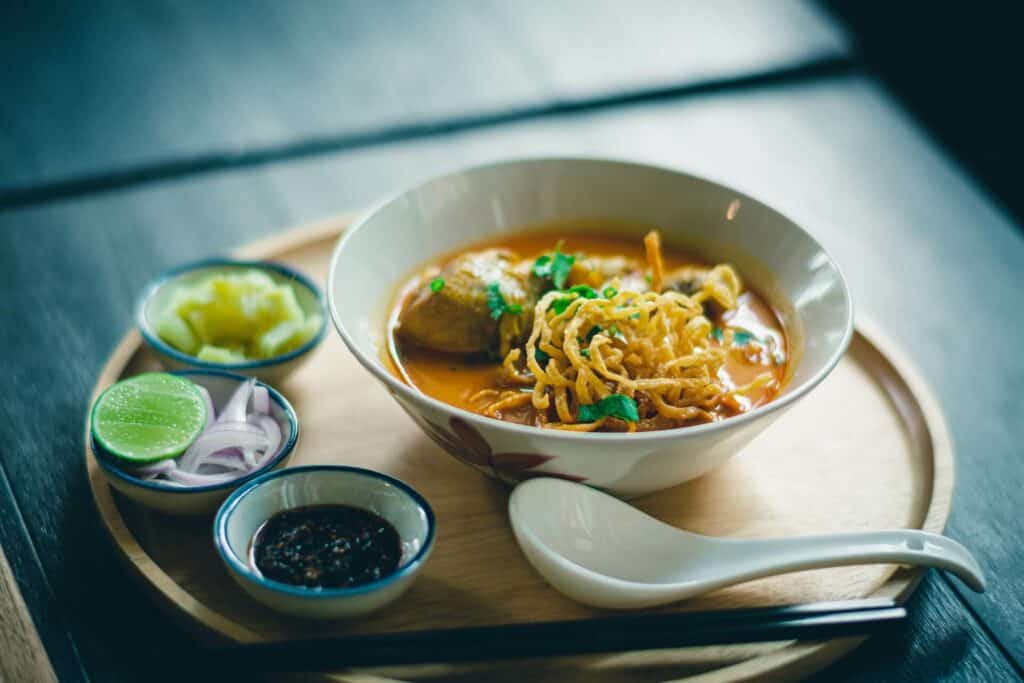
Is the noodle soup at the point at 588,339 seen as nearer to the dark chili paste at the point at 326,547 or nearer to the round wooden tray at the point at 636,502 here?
the round wooden tray at the point at 636,502

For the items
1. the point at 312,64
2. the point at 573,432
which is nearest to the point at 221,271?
the point at 573,432

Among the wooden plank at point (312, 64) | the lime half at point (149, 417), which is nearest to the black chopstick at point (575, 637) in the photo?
the lime half at point (149, 417)

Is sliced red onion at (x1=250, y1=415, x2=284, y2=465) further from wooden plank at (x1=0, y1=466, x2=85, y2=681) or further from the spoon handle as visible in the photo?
the spoon handle

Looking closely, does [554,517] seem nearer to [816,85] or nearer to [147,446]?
[147,446]

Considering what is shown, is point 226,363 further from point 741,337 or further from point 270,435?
point 741,337

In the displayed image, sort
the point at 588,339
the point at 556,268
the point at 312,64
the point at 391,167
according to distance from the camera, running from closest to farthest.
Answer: the point at 588,339 → the point at 556,268 → the point at 391,167 → the point at 312,64

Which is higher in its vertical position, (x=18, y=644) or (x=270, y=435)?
(x=270, y=435)

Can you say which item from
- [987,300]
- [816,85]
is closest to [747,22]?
[816,85]
